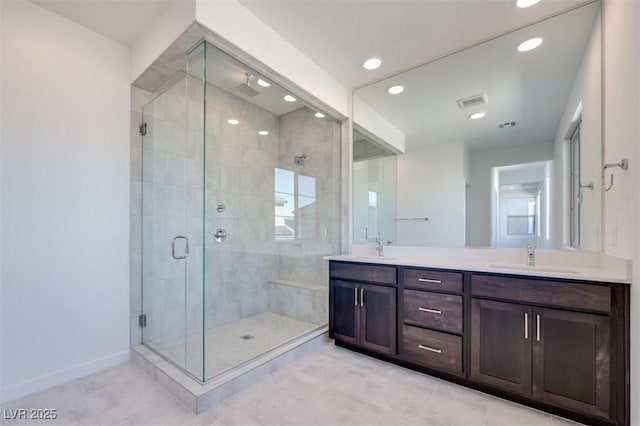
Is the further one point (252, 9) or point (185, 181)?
point (185, 181)

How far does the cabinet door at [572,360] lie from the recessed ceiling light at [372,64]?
2324 mm

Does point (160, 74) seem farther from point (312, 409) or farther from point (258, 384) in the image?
point (312, 409)

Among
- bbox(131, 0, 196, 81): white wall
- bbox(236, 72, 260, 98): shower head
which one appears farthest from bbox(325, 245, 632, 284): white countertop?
bbox(131, 0, 196, 81): white wall

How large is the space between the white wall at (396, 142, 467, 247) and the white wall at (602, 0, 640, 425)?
0.91 metres

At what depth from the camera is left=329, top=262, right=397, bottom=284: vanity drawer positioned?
2295mm

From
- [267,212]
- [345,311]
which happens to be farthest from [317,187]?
[345,311]

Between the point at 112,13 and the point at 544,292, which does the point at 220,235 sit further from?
the point at 544,292

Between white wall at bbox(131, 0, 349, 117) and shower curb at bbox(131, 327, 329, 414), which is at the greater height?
white wall at bbox(131, 0, 349, 117)

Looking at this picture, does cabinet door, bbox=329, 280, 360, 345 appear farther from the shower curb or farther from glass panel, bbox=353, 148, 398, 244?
glass panel, bbox=353, 148, 398, 244

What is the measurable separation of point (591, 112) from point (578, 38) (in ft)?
1.87

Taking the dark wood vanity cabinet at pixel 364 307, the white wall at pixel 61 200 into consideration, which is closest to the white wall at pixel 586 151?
the dark wood vanity cabinet at pixel 364 307

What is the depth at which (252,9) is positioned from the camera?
2.02m

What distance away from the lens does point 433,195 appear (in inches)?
103

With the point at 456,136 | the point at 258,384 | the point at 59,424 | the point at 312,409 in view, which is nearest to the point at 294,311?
the point at 258,384
